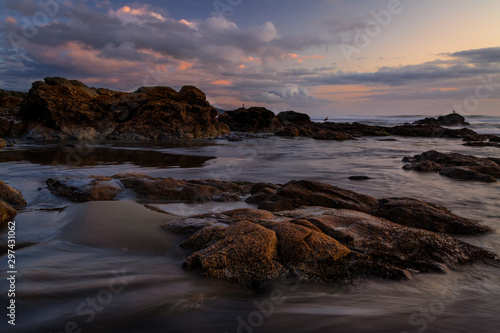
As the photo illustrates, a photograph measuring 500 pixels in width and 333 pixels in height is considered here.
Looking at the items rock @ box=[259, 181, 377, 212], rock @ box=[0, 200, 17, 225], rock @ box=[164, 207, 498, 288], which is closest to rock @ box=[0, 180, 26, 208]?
rock @ box=[0, 200, 17, 225]

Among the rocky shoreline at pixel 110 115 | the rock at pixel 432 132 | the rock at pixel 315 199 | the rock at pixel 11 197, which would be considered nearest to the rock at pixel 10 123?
the rocky shoreline at pixel 110 115

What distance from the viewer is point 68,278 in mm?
3102

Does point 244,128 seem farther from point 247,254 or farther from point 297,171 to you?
point 247,254

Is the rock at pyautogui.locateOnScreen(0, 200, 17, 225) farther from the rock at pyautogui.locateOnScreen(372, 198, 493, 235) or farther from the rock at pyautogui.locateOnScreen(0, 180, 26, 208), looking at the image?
the rock at pyautogui.locateOnScreen(372, 198, 493, 235)

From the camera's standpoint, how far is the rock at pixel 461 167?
10.5 metres

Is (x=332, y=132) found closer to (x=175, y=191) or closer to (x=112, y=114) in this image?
(x=112, y=114)

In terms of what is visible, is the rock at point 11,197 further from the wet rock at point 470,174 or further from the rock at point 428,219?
the wet rock at point 470,174

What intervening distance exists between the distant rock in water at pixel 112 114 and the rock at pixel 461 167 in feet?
77.0

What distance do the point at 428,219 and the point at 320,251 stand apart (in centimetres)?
298

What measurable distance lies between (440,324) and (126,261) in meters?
3.30

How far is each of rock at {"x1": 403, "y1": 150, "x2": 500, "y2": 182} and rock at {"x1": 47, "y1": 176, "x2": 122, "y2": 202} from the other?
11282 millimetres

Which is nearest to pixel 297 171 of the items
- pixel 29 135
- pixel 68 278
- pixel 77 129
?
pixel 68 278

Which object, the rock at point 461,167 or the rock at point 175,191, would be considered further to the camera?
the rock at point 461,167

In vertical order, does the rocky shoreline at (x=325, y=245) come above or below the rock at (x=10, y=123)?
below
